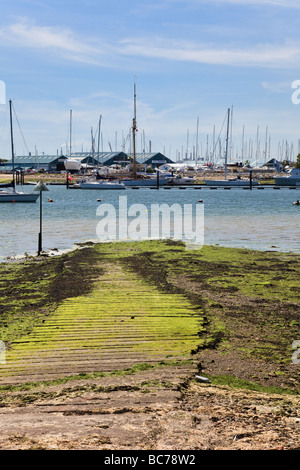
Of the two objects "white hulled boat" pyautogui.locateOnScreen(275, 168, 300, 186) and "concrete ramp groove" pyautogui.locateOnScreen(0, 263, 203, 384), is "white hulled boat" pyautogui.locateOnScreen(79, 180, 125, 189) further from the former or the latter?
"concrete ramp groove" pyautogui.locateOnScreen(0, 263, 203, 384)

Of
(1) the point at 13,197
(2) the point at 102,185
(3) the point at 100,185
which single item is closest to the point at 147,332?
(1) the point at 13,197

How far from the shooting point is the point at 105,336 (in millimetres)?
11852

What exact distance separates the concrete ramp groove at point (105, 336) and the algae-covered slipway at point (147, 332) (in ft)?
0.08

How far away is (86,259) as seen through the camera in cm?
2508

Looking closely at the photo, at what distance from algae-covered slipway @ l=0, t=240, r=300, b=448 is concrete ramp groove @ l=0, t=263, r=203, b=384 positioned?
2cm

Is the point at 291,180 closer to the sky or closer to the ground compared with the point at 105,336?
closer to the sky

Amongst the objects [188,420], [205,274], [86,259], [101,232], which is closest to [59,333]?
[188,420]

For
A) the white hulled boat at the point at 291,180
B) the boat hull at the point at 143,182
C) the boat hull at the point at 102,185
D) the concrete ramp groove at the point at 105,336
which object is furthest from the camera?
the white hulled boat at the point at 291,180

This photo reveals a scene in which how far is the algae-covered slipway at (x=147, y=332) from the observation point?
8992mm

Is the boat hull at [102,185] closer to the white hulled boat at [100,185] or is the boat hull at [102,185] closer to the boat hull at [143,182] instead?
the white hulled boat at [100,185]

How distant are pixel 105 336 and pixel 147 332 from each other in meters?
1.01

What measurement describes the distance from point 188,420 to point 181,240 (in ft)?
89.4

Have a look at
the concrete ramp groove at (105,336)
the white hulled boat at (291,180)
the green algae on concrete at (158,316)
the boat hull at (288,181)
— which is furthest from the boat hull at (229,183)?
the concrete ramp groove at (105,336)

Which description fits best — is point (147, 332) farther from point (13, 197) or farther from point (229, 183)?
point (229, 183)
